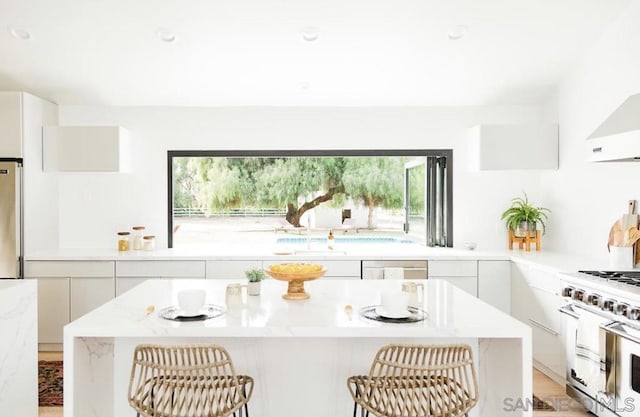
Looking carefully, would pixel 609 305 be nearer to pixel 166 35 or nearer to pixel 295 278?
pixel 295 278

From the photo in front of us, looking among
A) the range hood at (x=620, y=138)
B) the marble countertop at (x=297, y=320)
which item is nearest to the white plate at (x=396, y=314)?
the marble countertop at (x=297, y=320)

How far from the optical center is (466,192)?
17.5 ft

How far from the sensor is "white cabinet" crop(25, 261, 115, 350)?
15.1 ft

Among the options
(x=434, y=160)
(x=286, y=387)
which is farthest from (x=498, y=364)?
(x=434, y=160)

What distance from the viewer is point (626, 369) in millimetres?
2852

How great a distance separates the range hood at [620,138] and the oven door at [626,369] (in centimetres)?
98

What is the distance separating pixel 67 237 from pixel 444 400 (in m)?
4.35

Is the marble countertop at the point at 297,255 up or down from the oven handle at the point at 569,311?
up

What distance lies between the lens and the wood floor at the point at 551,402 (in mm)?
3344

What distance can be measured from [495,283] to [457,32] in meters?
2.18

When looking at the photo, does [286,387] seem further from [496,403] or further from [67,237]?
[67,237]

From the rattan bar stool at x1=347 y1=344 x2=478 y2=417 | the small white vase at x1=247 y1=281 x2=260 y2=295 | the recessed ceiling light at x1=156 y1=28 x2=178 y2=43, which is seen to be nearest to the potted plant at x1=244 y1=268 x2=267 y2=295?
the small white vase at x1=247 y1=281 x2=260 y2=295

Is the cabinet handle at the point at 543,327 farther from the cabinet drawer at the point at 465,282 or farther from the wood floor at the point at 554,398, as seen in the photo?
the cabinet drawer at the point at 465,282

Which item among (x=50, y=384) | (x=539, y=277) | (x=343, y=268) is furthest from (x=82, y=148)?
(x=539, y=277)
